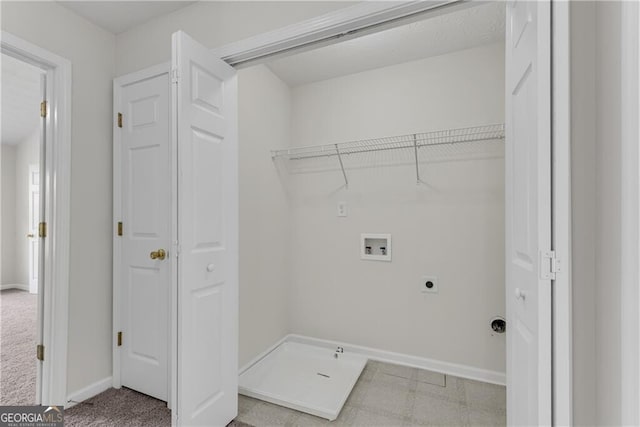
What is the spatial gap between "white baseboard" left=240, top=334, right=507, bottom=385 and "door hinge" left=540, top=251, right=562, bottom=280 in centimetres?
185

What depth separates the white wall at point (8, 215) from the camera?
5012mm

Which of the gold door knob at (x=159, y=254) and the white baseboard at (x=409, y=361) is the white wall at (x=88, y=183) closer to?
the gold door knob at (x=159, y=254)

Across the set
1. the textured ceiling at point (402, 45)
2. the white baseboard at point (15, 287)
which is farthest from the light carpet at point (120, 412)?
the white baseboard at point (15, 287)

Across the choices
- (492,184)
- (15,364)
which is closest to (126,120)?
(15,364)

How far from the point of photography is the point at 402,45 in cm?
224

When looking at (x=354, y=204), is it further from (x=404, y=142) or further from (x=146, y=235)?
(x=146, y=235)

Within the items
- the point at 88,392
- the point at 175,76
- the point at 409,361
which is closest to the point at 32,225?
the point at 88,392

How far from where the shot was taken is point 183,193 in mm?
1381

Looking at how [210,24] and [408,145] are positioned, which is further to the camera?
[408,145]

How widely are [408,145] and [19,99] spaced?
4309mm

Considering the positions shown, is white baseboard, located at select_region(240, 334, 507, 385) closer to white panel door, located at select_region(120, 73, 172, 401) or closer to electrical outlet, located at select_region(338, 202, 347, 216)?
white panel door, located at select_region(120, 73, 172, 401)

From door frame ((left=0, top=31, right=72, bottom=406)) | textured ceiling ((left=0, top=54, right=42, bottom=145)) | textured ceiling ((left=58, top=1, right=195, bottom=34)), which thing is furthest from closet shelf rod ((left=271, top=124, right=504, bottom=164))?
textured ceiling ((left=0, top=54, right=42, bottom=145))

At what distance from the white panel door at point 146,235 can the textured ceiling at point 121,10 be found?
0.40 m

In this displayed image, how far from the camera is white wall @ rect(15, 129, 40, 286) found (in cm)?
500
